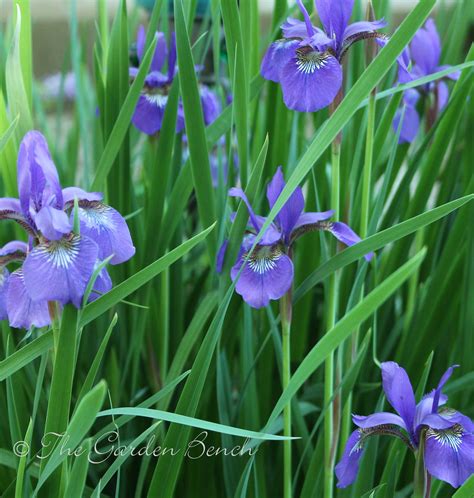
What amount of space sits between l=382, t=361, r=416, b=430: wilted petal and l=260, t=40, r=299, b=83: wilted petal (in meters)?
0.34

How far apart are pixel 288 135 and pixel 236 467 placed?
1.57ft

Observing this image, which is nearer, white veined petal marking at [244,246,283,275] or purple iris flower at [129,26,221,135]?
white veined petal marking at [244,246,283,275]

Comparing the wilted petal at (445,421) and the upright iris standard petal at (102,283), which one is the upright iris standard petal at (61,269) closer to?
the upright iris standard petal at (102,283)

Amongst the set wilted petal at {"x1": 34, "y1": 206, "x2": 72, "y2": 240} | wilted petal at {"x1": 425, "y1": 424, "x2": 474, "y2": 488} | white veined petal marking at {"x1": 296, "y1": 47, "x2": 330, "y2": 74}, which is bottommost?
wilted petal at {"x1": 425, "y1": 424, "x2": 474, "y2": 488}

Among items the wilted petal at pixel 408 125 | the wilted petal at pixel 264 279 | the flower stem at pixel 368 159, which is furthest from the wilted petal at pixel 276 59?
the wilted petal at pixel 408 125

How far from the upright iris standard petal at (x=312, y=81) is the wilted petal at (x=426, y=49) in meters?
0.52

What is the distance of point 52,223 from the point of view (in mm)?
627

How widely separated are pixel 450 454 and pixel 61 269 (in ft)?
1.28

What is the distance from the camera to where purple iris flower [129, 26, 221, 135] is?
110cm

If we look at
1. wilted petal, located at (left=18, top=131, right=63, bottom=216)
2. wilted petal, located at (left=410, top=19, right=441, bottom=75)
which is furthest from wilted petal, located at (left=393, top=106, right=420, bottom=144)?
wilted petal, located at (left=18, top=131, right=63, bottom=216)

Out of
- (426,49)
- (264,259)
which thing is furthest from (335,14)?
(426,49)

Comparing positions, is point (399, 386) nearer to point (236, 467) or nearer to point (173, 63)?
point (236, 467)

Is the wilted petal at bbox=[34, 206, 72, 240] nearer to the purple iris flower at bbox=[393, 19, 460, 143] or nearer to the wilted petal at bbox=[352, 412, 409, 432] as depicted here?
the wilted petal at bbox=[352, 412, 409, 432]

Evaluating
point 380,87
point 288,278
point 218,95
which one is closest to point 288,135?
point 380,87
